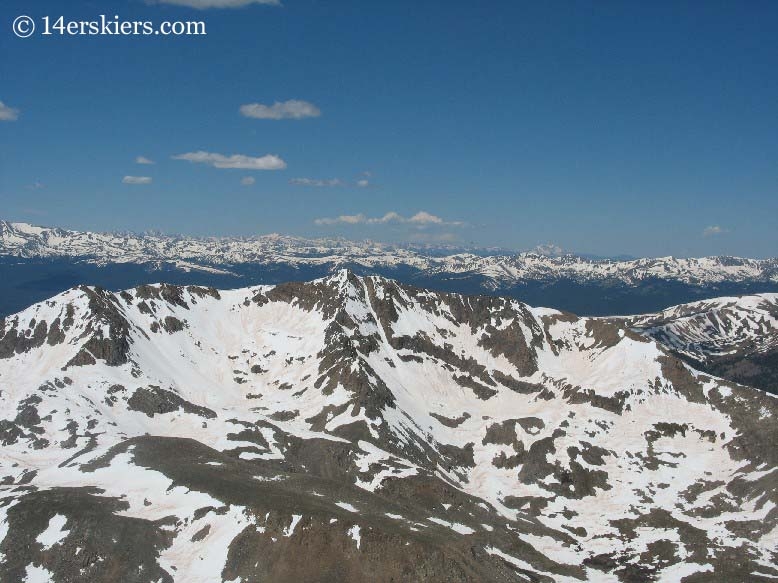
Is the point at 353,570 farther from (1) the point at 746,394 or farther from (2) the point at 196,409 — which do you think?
(1) the point at 746,394

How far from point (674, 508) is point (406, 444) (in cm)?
7790

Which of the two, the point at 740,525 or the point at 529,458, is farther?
the point at 529,458

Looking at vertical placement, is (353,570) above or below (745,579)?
above

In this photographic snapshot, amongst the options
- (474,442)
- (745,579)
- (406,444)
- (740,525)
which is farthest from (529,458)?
(745,579)

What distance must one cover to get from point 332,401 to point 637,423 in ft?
361

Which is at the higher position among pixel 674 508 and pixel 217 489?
pixel 217 489

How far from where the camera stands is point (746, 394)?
191m

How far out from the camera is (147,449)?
123 meters

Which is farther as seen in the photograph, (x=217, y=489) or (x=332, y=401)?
(x=332, y=401)

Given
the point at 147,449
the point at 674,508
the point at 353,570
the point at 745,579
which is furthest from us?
the point at 674,508

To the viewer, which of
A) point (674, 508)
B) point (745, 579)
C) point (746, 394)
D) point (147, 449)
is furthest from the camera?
point (746, 394)

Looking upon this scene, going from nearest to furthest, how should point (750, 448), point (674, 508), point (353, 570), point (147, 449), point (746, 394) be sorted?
point (353, 570), point (147, 449), point (674, 508), point (750, 448), point (746, 394)

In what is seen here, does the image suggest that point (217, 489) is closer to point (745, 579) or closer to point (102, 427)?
point (102, 427)

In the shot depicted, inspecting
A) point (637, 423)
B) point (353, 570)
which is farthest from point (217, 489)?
point (637, 423)
